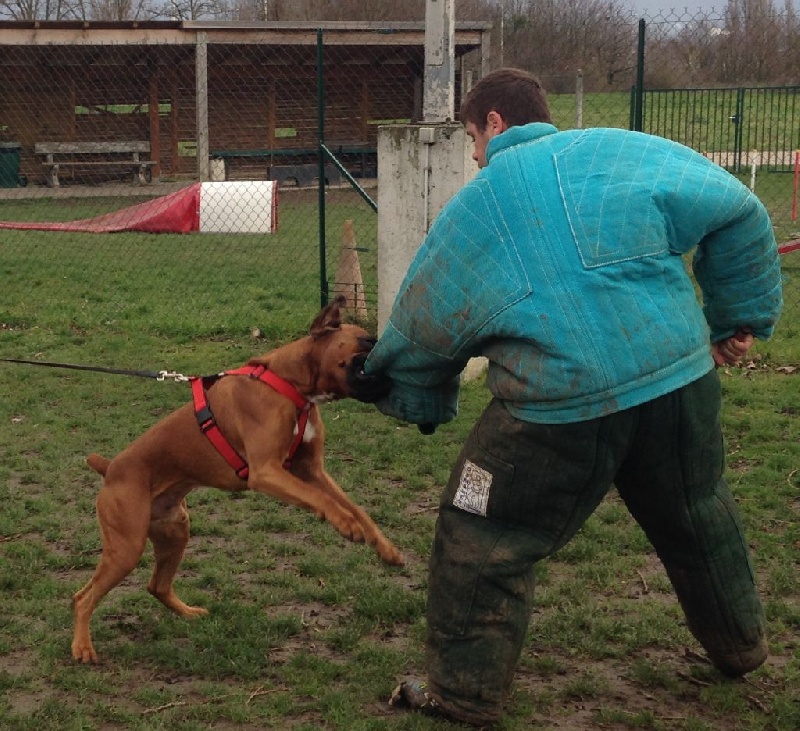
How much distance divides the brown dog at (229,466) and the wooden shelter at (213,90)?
1700 cm

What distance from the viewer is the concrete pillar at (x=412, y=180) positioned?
301 inches

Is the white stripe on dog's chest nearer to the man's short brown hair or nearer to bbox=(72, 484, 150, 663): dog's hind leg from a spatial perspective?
bbox=(72, 484, 150, 663): dog's hind leg

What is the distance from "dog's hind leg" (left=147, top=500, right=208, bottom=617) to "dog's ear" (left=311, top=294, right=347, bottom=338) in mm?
882

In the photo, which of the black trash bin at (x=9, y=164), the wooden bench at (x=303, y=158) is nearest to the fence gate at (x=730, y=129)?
the wooden bench at (x=303, y=158)

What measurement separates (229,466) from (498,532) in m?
1.33

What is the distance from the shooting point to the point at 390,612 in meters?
4.45

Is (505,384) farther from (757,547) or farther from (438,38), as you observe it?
(438,38)

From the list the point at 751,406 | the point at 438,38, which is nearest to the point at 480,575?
the point at 751,406

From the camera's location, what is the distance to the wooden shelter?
21766mm

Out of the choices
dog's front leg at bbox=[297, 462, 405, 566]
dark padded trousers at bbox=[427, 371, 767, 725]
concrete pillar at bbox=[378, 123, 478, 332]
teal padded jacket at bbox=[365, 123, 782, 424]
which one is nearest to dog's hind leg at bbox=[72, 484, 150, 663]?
dog's front leg at bbox=[297, 462, 405, 566]

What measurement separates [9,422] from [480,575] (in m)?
4.77

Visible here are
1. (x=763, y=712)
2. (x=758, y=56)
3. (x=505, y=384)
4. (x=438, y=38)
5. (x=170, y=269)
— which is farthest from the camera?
(x=170, y=269)

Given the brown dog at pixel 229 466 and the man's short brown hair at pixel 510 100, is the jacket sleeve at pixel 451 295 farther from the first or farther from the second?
the brown dog at pixel 229 466

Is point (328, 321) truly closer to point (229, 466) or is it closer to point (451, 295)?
point (229, 466)
